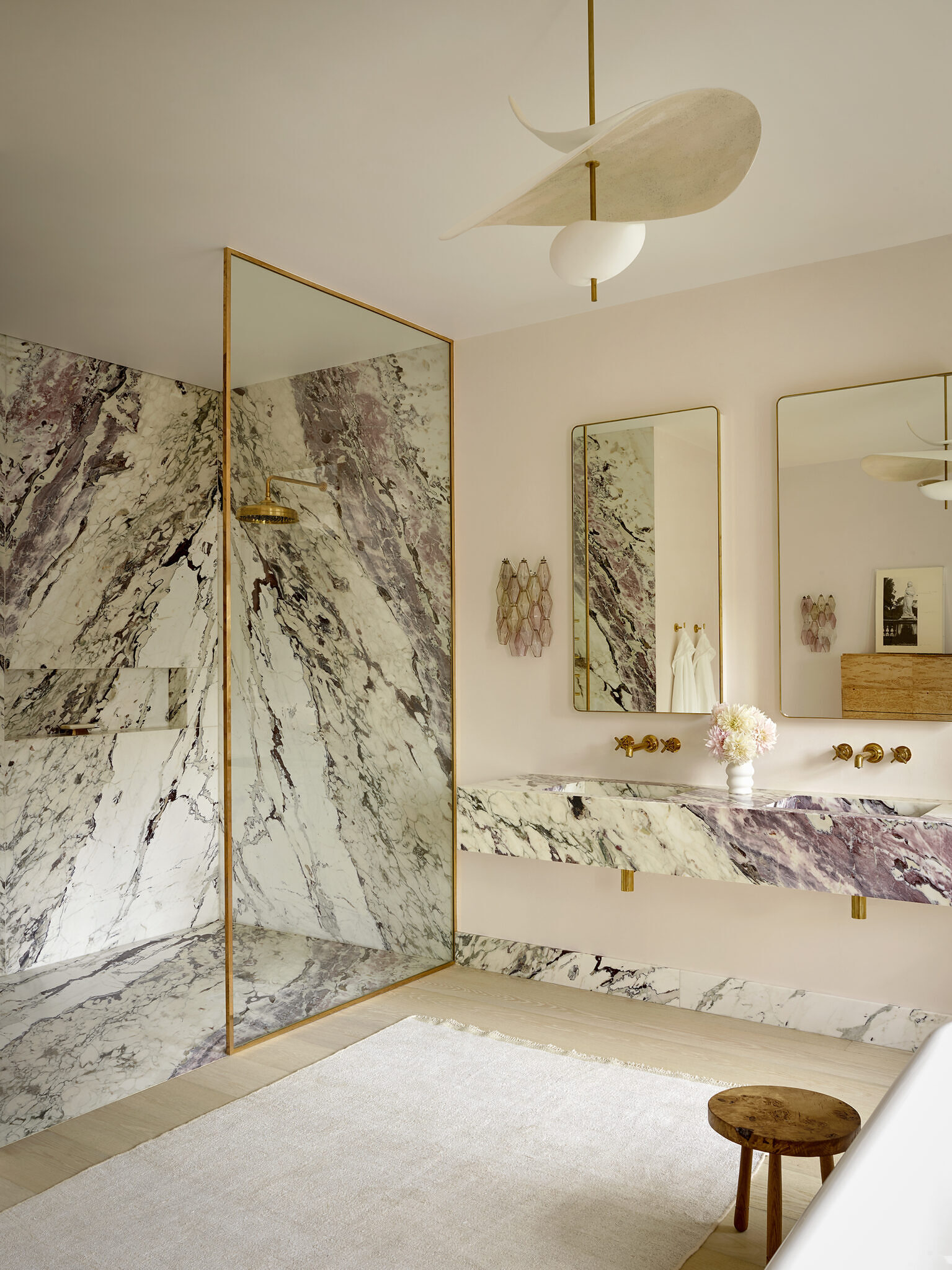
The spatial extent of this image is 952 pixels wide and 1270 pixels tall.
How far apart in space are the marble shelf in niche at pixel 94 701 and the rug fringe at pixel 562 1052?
2195 mm

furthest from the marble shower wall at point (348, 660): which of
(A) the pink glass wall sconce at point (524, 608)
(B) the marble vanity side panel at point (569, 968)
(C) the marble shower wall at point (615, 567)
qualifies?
(C) the marble shower wall at point (615, 567)

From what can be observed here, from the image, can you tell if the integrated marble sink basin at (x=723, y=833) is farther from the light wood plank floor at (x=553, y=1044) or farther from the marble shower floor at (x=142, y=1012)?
the marble shower floor at (x=142, y=1012)

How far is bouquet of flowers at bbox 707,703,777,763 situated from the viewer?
11.3 ft

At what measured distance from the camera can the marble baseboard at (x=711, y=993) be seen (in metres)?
3.31

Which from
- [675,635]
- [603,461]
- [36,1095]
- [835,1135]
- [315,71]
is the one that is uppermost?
[315,71]

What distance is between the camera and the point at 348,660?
12.6 ft

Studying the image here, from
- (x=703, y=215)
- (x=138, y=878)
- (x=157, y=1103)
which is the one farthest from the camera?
(x=138, y=878)

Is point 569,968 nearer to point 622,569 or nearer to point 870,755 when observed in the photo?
point 870,755

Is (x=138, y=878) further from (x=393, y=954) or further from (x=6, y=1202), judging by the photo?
(x=6, y=1202)

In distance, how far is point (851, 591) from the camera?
3.42m

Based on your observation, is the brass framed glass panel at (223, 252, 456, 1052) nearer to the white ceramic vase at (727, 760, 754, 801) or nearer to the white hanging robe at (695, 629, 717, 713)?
the white hanging robe at (695, 629, 717, 713)

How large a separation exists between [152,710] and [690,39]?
3.97 m

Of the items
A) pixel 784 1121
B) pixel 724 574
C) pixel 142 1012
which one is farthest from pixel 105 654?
pixel 784 1121

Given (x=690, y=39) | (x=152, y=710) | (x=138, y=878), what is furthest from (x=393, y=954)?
(x=690, y=39)
